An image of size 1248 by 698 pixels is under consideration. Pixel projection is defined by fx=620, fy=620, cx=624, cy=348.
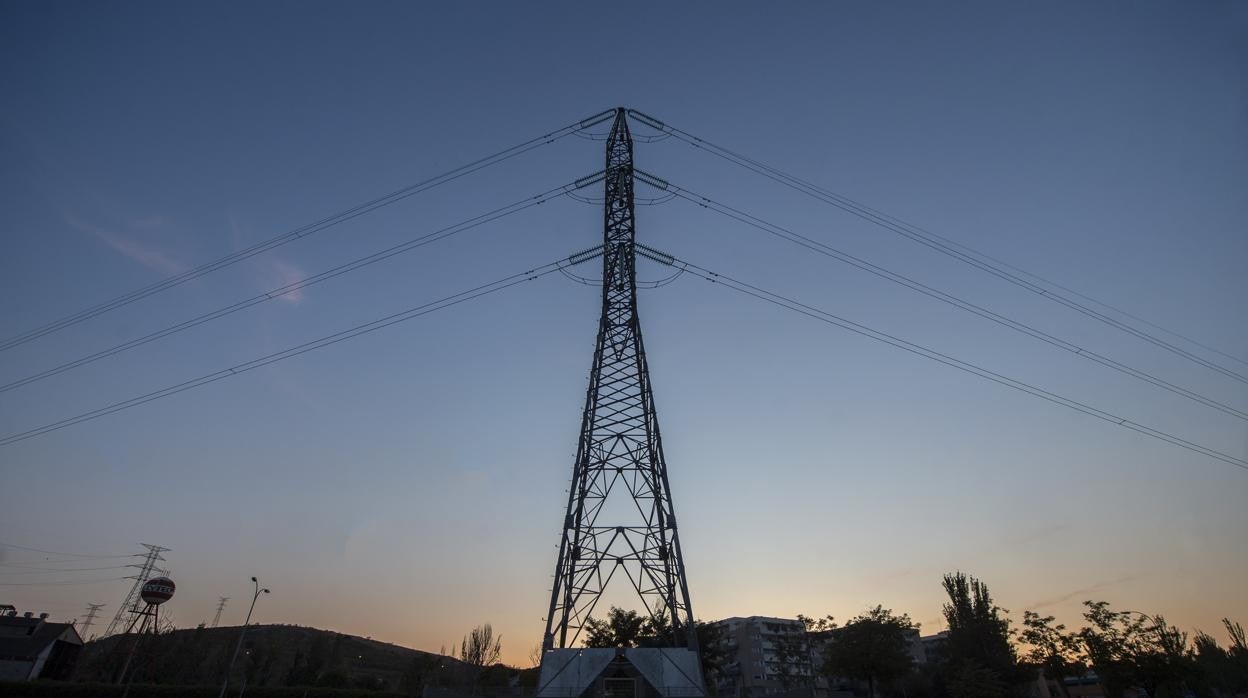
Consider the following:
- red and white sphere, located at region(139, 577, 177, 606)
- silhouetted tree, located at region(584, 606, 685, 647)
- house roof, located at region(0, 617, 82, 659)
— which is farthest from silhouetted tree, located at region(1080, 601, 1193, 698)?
house roof, located at region(0, 617, 82, 659)

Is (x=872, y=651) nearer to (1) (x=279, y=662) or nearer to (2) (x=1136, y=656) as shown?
(2) (x=1136, y=656)

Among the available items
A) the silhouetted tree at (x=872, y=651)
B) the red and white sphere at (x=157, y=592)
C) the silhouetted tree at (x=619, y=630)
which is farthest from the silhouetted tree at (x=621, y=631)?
the red and white sphere at (x=157, y=592)

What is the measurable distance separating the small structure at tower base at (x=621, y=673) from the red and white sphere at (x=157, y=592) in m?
52.7

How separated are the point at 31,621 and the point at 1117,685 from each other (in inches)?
4976

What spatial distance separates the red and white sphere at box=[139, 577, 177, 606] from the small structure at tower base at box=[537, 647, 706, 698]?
52.7 meters

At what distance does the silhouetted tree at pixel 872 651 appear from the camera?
6319 centimetres

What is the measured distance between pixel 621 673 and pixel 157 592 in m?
55.1

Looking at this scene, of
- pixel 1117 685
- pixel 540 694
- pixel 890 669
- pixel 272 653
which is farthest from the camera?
pixel 272 653

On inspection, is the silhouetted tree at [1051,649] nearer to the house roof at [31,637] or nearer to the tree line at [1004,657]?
the tree line at [1004,657]

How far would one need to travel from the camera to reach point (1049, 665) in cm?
6481

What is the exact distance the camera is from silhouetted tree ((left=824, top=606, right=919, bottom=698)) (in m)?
63.2

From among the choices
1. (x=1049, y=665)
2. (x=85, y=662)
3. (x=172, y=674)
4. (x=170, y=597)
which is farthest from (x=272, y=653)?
(x=1049, y=665)

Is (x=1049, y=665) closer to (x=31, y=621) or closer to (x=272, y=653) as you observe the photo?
(x=272, y=653)

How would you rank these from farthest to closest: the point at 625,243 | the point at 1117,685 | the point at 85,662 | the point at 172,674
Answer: the point at 85,662 < the point at 172,674 < the point at 1117,685 < the point at 625,243
